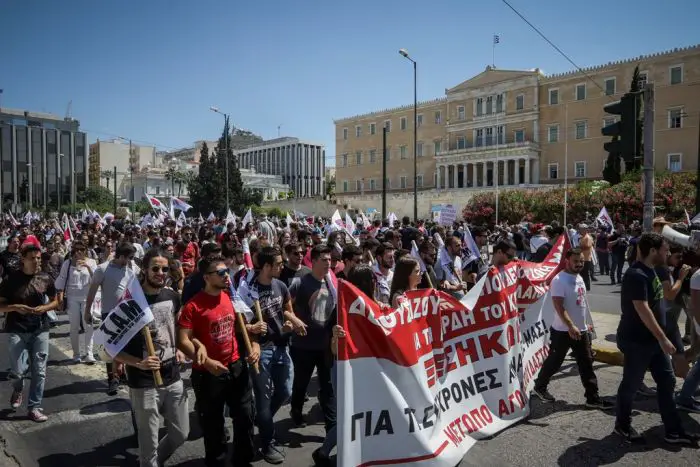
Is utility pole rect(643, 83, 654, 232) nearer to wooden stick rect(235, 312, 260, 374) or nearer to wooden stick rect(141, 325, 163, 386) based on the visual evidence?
wooden stick rect(235, 312, 260, 374)

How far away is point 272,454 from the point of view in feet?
14.5

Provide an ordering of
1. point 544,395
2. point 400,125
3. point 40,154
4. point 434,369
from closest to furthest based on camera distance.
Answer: point 434,369, point 544,395, point 400,125, point 40,154

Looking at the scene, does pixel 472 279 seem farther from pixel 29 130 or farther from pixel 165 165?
pixel 165 165

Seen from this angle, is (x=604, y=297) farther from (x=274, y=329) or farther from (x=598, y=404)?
(x=274, y=329)

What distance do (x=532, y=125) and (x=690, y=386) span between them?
59.3 m

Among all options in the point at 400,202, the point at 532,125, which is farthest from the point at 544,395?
the point at 532,125

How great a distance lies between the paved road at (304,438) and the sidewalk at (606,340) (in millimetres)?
1102

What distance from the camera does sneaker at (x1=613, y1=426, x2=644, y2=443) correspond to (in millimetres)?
4688

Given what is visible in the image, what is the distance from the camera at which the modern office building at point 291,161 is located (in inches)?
6176

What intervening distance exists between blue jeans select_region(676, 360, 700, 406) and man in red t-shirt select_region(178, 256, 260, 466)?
4346 mm

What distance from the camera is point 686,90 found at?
166ft

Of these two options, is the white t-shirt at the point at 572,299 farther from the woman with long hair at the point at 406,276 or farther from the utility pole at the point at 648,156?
the utility pole at the point at 648,156

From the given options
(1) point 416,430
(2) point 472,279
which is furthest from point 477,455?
(2) point 472,279

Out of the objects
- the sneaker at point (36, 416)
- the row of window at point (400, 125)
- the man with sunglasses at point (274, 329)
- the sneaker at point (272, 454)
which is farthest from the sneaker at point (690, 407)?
→ the row of window at point (400, 125)
